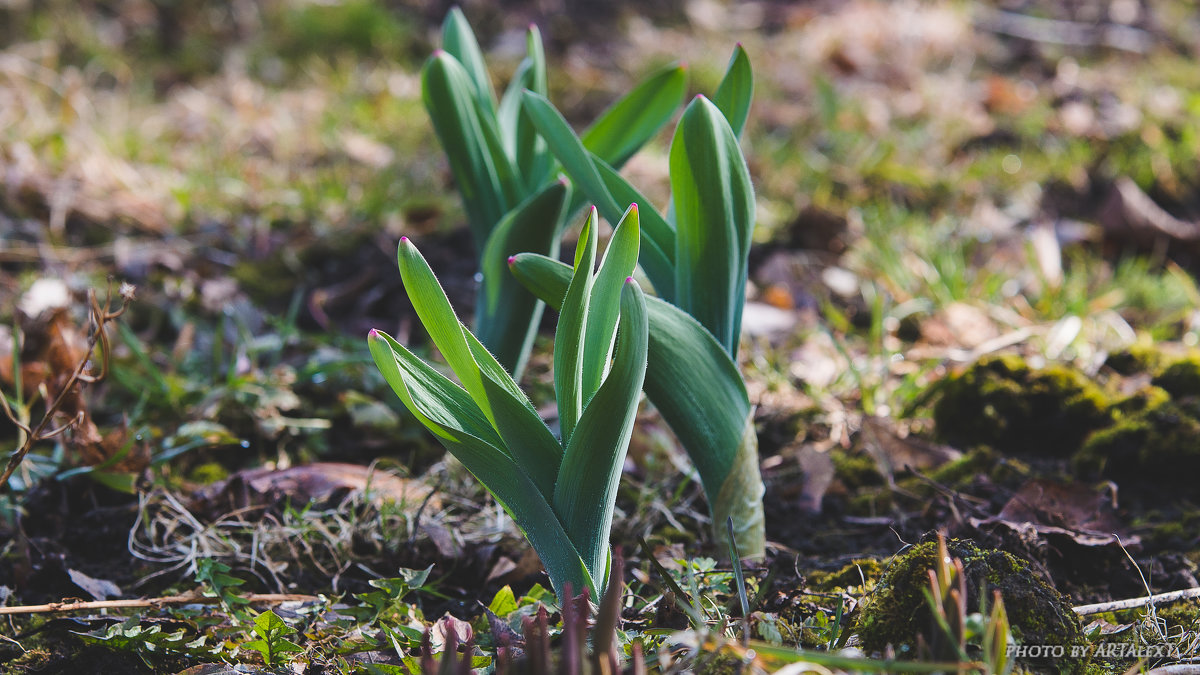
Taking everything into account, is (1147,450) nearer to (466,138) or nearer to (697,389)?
(697,389)

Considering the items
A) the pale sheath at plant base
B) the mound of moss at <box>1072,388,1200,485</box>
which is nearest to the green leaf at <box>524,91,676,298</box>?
the pale sheath at plant base

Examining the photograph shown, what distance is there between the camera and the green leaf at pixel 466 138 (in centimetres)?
167

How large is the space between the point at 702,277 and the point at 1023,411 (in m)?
0.91

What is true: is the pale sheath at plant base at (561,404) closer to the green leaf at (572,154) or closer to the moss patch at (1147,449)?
the green leaf at (572,154)

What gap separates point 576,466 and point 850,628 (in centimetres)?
39

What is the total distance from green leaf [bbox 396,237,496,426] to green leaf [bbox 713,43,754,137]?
0.58 m

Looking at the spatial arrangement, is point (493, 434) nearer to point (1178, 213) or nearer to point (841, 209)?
point (841, 209)

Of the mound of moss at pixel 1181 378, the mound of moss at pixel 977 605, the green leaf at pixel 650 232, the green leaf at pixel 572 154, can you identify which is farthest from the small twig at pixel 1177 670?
the mound of moss at pixel 1181 378

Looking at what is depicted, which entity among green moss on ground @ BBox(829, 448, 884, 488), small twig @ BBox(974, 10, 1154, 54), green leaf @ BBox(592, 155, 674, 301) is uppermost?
small twig @ BBox(974, 10, 1154, 54)

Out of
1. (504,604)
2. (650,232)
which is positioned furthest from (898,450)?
(504,604)

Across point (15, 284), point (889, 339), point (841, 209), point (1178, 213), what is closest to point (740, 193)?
point (889, 339)

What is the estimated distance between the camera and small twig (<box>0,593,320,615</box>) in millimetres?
1270

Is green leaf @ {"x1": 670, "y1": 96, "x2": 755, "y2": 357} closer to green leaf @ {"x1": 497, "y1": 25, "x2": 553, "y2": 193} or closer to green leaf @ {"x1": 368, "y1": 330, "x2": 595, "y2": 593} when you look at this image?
green leaf @ {"x1": 368, "y1": 330, "x2": 595, "y2": 593}

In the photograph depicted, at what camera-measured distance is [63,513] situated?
1660mm
